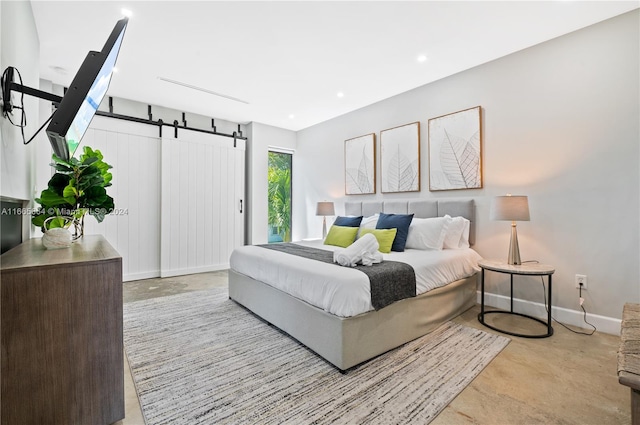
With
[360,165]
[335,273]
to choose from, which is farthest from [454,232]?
[360,165]

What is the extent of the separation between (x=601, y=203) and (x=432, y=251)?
1.47 metres

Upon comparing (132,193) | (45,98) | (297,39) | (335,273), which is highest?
(297,39)

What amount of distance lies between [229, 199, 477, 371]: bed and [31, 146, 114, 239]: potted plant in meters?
1.36

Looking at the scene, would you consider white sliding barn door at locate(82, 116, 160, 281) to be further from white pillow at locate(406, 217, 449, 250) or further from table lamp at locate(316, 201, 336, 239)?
white pillow at locate(406, 217, 449, 250)

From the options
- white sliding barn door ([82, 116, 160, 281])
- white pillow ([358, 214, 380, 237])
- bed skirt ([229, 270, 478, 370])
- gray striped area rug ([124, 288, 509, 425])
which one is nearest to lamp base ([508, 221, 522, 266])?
bed skirt ([229, 270, 478, 370])

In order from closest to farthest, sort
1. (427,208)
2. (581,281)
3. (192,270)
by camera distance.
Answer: (581,281) → (427,208) → (192,270)

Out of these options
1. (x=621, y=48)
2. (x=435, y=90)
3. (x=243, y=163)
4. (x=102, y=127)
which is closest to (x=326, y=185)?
(x=243, y=163)

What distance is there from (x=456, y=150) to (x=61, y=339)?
12.3 feet

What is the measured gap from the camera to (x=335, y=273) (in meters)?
1.95

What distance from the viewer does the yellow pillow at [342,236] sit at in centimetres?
332

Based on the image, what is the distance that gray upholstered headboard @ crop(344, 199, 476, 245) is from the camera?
10.5 feet

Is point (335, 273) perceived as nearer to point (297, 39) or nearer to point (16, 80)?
point (297, 39)

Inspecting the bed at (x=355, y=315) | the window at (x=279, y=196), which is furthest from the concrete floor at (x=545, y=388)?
the window at (x=279, y=196)

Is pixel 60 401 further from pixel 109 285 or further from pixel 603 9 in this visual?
pixel 603 9
